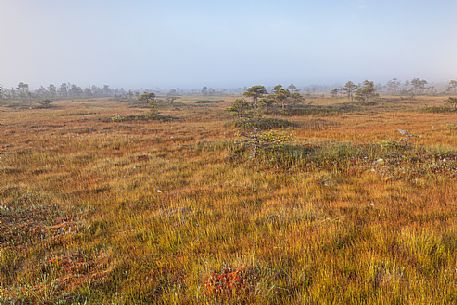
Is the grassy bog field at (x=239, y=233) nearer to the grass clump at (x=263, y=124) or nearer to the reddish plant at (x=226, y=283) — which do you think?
the reddish plant at (x=226, y=283)

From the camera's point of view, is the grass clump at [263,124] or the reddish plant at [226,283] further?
the grass clump at [263,124]

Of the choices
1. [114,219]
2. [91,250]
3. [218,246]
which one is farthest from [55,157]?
[218,246]

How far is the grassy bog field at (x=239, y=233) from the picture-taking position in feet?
10.3

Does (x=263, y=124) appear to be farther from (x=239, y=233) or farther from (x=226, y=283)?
(x=226, y=283)

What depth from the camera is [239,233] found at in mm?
4848

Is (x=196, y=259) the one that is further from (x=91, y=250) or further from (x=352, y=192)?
(x=352, y=192)

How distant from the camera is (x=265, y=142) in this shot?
40.7ft

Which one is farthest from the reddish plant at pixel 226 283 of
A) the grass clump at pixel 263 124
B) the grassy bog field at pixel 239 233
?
the grass clump at pixel 263 124

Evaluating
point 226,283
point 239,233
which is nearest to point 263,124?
point 239,233

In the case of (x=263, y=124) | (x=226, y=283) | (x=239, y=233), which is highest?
(x=263, y=124)


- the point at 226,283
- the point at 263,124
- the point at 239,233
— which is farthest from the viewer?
the point at 263,124

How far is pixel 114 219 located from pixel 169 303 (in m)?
3.55

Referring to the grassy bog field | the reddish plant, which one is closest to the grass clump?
the grassy bog field

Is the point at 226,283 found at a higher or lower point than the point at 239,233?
higher
